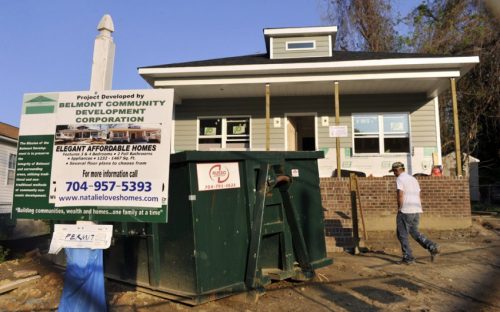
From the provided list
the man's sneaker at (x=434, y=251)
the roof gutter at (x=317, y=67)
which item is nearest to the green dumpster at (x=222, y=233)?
the man's sneaker at (x=434, y=251)

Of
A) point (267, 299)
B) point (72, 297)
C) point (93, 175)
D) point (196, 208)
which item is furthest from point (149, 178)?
point (267, 299)

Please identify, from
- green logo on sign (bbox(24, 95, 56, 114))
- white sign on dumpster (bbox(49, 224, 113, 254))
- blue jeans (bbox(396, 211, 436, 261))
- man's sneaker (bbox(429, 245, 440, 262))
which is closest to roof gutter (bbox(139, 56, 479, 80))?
blue jeans (bbox(396, 211, 436, 261))

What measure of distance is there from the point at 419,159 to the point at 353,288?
28.8 feet

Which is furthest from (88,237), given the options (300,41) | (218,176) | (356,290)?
(300,41)

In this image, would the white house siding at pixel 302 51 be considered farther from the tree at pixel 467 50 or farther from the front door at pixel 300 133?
the tree at pixel 467 50

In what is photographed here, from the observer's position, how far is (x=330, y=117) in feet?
44.2

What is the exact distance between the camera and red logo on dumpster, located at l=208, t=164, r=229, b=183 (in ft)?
14.8

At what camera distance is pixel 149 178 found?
3.58 metres

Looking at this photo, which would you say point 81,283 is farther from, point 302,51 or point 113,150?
point 302,51

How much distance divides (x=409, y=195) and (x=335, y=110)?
19.7ft

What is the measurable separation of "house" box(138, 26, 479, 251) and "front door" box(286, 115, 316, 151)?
0.21 feet

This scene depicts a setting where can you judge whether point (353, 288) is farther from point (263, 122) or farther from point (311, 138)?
point (311, 138)

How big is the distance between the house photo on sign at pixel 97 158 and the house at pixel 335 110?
6.70 metres

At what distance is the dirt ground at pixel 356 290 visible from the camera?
181 inches
